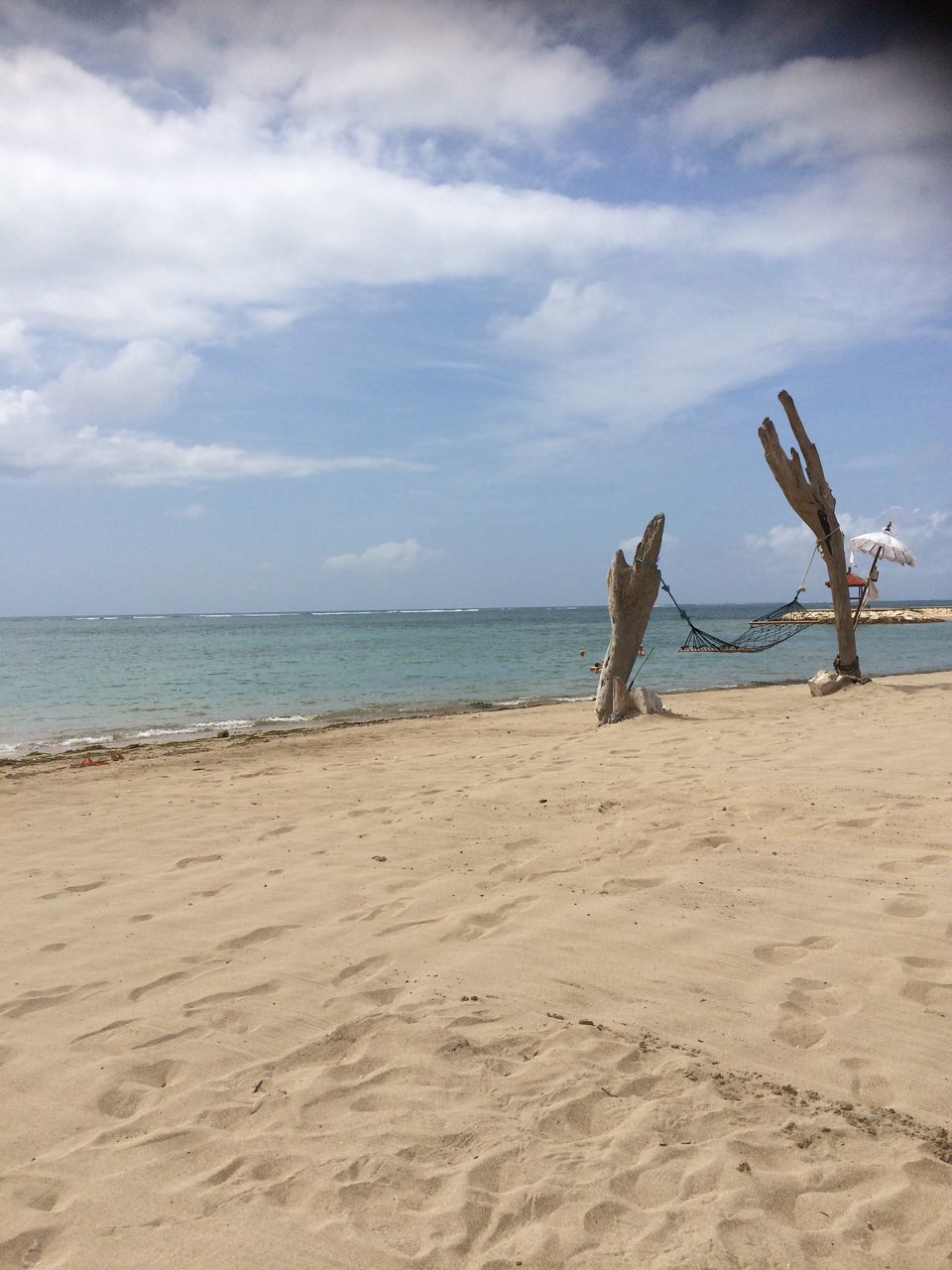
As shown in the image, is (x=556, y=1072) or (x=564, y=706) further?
(x=564, y=706)

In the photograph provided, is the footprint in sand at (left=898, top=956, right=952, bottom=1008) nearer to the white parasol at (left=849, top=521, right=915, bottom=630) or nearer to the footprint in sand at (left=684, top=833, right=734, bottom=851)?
the footprint in sand at (left=684, top=833, right=734, bottom=851)

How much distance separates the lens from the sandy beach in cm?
194

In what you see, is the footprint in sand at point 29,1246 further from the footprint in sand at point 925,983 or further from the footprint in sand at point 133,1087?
the footprint in sand at point 925,983

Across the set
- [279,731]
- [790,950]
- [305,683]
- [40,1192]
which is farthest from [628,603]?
[305,683]

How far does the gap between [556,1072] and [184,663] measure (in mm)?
27200

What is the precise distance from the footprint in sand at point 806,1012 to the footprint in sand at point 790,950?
182 mm

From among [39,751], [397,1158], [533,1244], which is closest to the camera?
[533,1244]

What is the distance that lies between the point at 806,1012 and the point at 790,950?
0.48 meters

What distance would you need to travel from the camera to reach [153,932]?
3.67 meters

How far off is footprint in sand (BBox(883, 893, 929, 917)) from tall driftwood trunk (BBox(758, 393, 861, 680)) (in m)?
8.49

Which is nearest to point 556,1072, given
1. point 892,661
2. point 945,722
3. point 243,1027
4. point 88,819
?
point 243,1027

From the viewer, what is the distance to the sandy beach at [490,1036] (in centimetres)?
194

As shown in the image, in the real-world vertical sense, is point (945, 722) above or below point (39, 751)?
above

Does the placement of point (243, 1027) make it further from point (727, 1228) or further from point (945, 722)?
point (945, 722)
